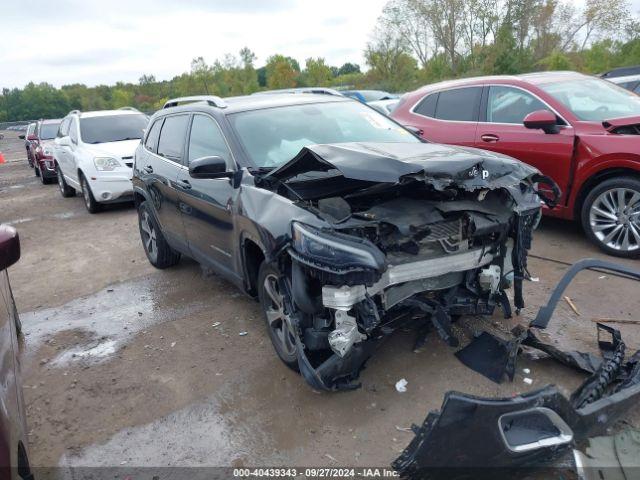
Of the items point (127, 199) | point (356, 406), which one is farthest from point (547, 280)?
point (127, 199)

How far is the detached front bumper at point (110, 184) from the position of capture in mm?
9344

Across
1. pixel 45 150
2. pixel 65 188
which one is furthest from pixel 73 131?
pixel 45 150

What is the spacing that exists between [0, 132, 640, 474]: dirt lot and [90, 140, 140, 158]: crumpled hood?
393cm

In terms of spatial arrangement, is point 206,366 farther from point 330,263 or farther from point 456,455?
point 456,455

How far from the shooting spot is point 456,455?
2.24 m

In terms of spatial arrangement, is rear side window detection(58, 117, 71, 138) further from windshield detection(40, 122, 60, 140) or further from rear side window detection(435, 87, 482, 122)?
rear side window detection(435, 87, 482, 122)

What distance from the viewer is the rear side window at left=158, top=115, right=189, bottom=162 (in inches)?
196

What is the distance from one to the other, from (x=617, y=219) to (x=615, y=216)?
4 centimetres

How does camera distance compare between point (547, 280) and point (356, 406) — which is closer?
point (356, 406)

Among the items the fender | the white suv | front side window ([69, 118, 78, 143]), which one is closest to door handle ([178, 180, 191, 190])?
the fender

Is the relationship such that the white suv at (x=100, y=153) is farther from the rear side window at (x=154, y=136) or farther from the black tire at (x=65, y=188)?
the rear side window at (x=154, y=136)

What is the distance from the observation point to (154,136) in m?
5.73

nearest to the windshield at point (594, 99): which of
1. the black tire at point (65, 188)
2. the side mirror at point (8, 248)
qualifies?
the side mirror at point (8, 248)

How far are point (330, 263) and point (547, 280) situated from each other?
2946 mm
